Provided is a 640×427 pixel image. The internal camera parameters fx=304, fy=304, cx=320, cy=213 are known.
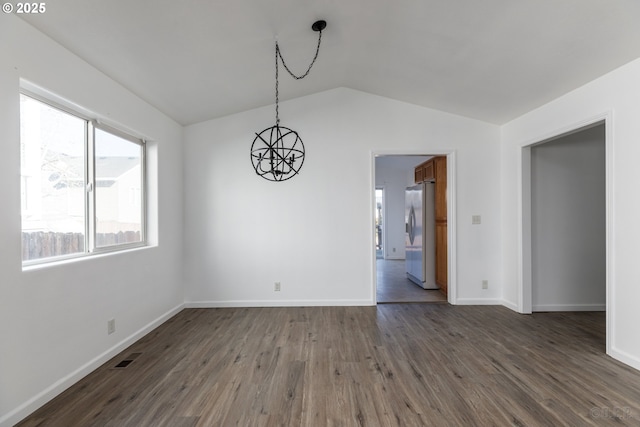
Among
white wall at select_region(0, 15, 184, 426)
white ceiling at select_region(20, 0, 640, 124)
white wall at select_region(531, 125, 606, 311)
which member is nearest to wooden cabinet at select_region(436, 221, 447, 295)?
white wall at select_region(531, 125, 606, 311)

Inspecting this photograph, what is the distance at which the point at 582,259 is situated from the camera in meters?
3.62

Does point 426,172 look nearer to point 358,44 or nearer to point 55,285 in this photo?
point 358,44

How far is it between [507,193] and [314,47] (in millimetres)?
2889

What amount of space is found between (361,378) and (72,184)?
255 cm

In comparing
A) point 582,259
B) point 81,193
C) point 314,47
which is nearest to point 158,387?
point 81,193

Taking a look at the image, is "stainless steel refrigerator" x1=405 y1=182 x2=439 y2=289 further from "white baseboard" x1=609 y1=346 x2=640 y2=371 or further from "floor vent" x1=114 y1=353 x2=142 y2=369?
"floor vent" x1=114 y1=353 x2=142 y2=369

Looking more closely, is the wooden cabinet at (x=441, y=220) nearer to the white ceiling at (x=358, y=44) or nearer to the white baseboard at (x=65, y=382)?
the white ceiling at (x=358, y=44)

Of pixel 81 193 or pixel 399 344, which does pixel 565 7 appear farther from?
pixel 81 193

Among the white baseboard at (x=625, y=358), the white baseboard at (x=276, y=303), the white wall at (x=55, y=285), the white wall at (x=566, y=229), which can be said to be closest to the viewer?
the white wall at (x=55, y=285)

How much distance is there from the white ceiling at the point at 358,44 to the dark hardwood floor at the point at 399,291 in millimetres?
2593

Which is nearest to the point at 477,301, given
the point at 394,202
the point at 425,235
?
the point at 425,235

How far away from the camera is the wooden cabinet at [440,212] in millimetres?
4332

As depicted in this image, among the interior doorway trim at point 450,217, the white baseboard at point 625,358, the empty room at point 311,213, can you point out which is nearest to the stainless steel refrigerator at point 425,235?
the empty room at point 311,213

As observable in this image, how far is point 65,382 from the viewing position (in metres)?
2.04
